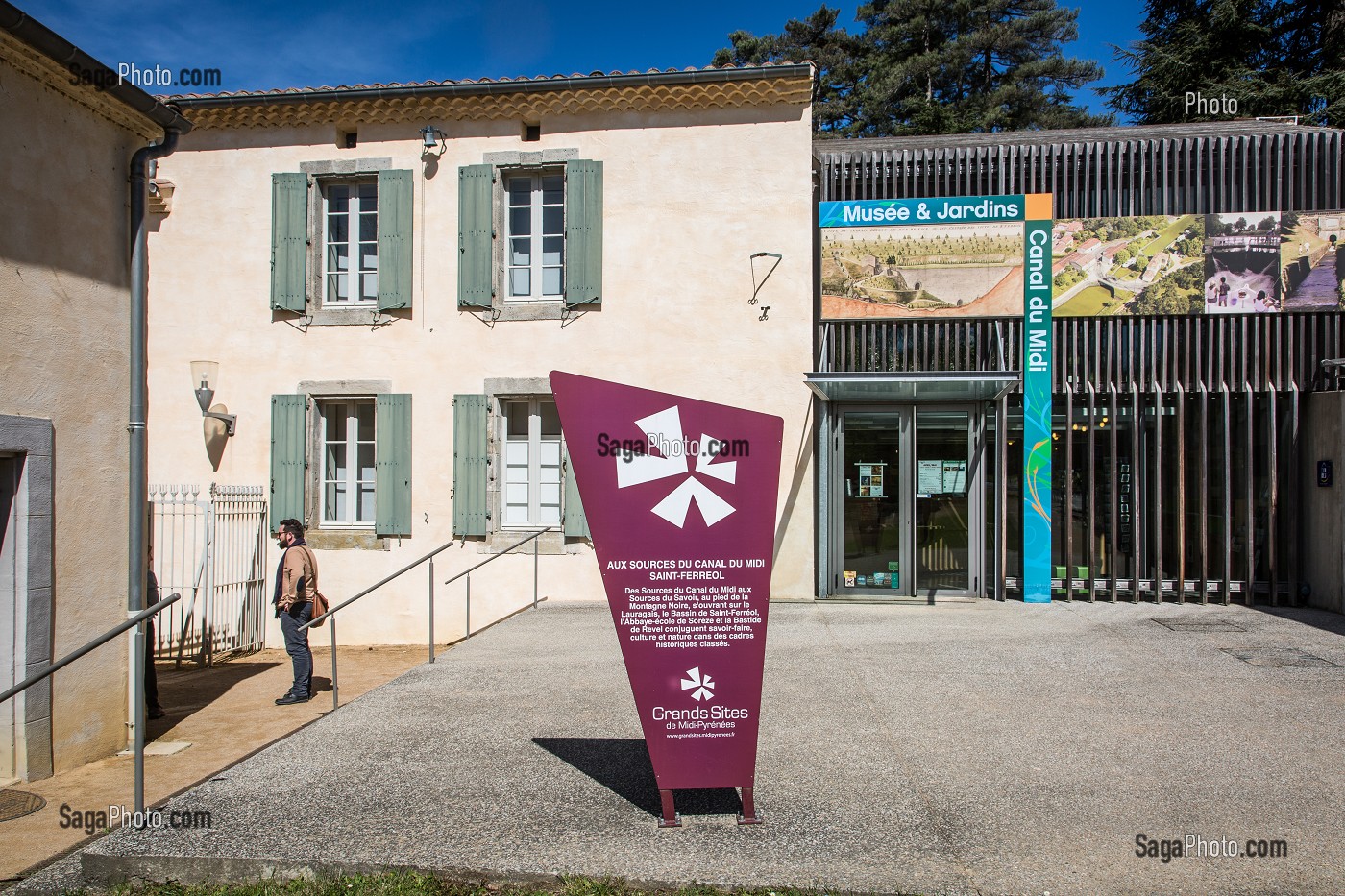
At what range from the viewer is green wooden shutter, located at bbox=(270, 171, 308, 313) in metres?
11.2

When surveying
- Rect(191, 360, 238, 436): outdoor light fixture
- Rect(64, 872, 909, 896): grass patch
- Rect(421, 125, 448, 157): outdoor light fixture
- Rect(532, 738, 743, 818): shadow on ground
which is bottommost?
Rect(64, 872, 909, 896): grass patch

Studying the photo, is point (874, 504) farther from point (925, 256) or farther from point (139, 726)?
point (139, 726)

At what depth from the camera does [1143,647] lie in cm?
785

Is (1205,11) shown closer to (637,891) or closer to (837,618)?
(837,618)

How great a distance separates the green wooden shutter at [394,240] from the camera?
11031mm

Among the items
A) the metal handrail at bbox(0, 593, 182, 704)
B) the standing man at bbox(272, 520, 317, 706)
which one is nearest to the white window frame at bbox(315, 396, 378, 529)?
the standing man at bbox(272, 520, 317, 706)

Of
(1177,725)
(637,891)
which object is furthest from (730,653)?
(1177,725)

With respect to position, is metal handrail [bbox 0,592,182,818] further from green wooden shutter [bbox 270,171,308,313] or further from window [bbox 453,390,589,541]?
green wooden shutter [bbox 270,171,308,313]

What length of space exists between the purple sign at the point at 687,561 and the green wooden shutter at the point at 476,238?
7190 mm

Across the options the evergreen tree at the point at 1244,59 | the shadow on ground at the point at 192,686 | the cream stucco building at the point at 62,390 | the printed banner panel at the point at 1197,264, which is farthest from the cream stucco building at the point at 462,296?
the evergreen tree at the point at 1244,59

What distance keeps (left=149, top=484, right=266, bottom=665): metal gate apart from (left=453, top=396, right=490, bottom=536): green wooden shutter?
8.13 feet

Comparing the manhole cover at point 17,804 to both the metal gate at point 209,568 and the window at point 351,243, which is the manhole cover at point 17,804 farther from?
the window at point 351,243

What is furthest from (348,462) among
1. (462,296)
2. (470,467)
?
(462,296)

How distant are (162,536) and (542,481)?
4524 mm
